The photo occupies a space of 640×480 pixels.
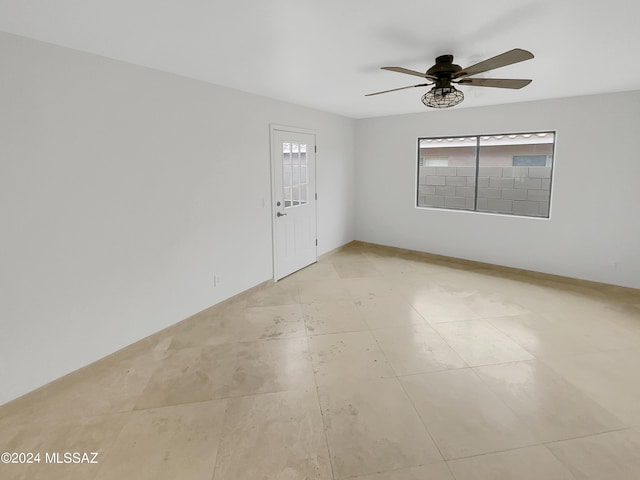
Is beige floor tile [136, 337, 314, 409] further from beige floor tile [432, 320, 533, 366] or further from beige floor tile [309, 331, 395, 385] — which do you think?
beige floor tile [432, 320, 533, 366]

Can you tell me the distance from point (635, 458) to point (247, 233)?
362cm

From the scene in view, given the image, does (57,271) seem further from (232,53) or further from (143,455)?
(232,53)

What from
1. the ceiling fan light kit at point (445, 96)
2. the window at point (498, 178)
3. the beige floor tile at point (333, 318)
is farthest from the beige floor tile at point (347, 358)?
the window at point (498, 178)

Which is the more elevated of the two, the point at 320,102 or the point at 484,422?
the point at 320,102

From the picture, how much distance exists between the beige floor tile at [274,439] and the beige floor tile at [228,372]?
0.48 feet

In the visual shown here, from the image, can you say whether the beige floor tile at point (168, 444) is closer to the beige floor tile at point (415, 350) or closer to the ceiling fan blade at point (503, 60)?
the beige floor tile at point (415, 350)

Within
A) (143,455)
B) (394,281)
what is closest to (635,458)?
(143,455)

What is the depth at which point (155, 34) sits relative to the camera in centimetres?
217

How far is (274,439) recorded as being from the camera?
197 cm

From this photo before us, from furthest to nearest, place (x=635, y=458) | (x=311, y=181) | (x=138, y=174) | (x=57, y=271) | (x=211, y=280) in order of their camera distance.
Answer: (x=311, y=181) < (x=211, y=280) < (x=138, y=174) < (x=57, y=271) < (x=635, y=458)

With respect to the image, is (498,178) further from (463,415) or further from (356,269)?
(463,415)

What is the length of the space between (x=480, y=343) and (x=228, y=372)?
2.20 m

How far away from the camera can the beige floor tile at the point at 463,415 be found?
1918mm

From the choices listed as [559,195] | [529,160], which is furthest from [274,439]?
[529,160]
